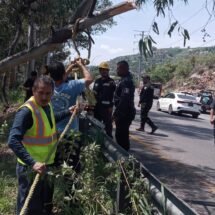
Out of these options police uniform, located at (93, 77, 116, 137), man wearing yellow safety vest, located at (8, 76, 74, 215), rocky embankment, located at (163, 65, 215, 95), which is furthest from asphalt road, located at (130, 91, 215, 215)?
rocky embankment, located at (163, 65, 215, 95)

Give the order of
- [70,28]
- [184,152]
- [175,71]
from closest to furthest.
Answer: [70,28]
[184,152]
[175,71]

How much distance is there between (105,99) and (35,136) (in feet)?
17.7

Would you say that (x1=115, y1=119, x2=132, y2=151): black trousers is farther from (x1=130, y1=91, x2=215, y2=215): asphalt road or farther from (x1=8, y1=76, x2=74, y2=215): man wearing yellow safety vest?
(x1=8, y1=76, x2=74, y2=215): man wearing yellow safety vest

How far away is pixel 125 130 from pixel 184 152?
11.8 feet

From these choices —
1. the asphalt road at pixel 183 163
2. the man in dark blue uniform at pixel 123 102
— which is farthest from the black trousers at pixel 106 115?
the asphalt road at pixel 183 163

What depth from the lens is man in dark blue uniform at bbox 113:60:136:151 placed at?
9078mm

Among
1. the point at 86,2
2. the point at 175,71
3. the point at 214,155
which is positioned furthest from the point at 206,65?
the point at 86,2

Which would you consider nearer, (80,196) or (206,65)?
(80,196)

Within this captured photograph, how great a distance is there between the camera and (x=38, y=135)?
15.7 ft

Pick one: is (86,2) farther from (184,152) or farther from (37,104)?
(184,152)

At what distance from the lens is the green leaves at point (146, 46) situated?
5.87 m

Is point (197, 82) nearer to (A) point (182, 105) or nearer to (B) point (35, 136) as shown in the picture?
(A) point (182, 105)

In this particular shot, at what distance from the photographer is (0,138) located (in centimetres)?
1173

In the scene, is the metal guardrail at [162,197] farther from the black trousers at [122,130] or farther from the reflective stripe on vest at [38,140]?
the black trousers at [122,130]
